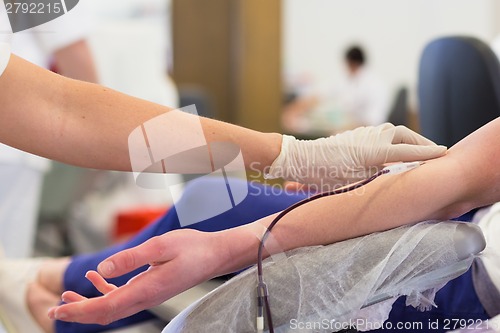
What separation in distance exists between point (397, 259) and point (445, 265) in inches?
2.5

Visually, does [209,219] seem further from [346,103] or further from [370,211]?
[346,103]

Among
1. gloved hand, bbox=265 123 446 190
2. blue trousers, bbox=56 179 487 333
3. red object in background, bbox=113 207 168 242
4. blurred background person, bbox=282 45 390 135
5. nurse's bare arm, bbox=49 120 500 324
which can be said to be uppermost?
gloved hand, bbox=265 123 446 190

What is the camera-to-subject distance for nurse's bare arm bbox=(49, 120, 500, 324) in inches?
33.3

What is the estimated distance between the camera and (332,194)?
0.94 meters

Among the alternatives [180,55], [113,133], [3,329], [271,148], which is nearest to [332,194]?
[271,148]

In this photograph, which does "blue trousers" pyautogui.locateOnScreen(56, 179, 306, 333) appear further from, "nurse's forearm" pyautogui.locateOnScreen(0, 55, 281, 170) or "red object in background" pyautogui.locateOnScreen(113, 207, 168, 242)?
"red object in background" pyautogui.locateOnScreen(113, 207, 168, 242)

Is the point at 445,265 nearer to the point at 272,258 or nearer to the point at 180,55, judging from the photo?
the point at 272,258

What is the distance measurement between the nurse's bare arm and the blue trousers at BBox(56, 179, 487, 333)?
0.13 metres

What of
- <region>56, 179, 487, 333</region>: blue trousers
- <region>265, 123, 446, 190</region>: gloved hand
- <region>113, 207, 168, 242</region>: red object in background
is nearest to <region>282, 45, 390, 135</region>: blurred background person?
<region>113, 207, 168, 242</region>: red object in background

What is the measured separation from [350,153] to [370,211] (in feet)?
0.27

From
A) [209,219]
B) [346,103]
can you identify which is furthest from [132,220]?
[346,103]

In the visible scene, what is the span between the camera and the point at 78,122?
3.05ft

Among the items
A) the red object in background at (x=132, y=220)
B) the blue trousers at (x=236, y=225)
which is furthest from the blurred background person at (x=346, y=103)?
the blue trousers at (x=236, y=225)

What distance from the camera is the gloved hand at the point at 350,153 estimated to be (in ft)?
3.04
